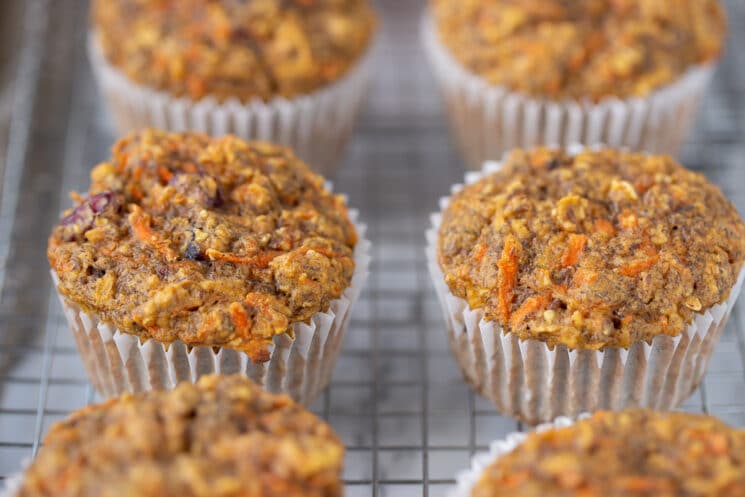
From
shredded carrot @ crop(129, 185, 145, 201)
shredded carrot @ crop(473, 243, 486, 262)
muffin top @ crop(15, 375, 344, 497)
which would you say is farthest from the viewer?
shredded carrot @ crop(129, 185, 145, 201)

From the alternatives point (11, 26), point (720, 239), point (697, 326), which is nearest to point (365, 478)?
point (697, 326)

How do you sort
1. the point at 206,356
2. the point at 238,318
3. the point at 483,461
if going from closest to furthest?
the point at 483,461, the point at 238,318, the point at 206,356

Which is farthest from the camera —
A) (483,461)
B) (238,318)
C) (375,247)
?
(375,247)

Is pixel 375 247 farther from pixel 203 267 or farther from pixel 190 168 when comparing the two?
pixel 203 267

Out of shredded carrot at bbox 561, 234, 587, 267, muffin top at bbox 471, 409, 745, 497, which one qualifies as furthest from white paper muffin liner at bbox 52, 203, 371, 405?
muffin top at bbox 471, 409, 745, 497

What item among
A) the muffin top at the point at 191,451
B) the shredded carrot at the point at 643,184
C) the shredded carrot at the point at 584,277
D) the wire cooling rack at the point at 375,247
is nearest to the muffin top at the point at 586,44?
the wire cooling rack at the point at 375,247

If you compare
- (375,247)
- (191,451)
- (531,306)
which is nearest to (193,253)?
(191,451)

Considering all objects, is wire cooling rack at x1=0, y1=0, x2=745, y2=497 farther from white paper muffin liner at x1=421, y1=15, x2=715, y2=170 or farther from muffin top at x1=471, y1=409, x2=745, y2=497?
muffin top at x1=471, y1=409, x2=745, y2=497

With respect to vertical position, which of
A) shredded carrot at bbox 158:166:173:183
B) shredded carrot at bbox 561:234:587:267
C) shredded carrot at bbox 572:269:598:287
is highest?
shredded carrot at bbox 158:166:173:183
